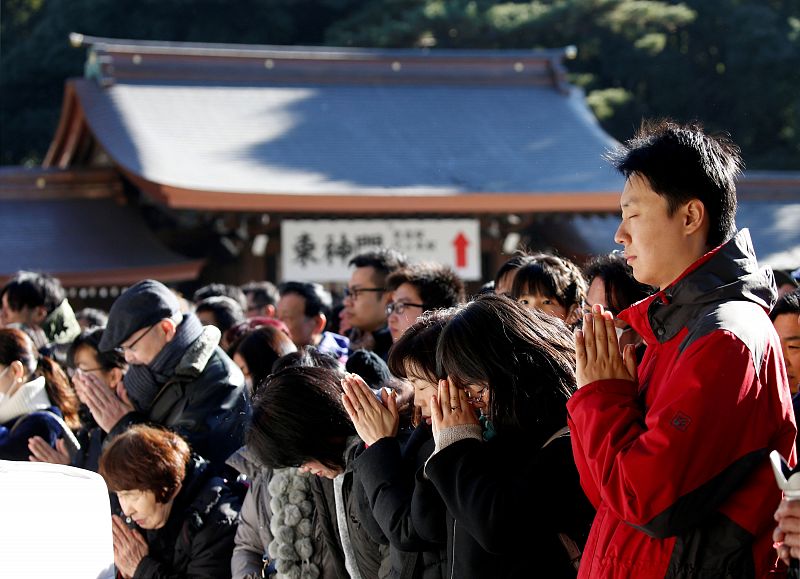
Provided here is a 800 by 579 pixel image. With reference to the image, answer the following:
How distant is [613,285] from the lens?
3369 mm

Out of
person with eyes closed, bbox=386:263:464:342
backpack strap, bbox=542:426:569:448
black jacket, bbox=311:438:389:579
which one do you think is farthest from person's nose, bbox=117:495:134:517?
backpack strap, bbox=542:426:569:448

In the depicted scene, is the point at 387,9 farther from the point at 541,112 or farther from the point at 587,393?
the point at 587,393

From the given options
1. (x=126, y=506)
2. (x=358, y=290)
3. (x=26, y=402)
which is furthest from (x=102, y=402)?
(x=358, y=290)

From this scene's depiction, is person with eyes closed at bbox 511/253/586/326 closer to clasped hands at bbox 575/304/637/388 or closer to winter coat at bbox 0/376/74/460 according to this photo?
clasped hands at bbox 575/304/637/388

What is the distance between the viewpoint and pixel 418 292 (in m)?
4.14

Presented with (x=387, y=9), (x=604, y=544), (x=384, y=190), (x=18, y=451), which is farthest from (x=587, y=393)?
(x=387, y=9)

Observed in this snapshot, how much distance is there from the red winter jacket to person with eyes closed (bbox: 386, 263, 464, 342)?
2.15m

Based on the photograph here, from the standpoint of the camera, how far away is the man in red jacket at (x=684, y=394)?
5.91 feet

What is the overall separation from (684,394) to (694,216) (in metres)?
0.37

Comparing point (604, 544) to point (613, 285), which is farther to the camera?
point (613, 285)

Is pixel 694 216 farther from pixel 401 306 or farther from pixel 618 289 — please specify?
pixel 401 306

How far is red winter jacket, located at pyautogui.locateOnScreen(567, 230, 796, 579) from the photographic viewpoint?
1796 millimetres

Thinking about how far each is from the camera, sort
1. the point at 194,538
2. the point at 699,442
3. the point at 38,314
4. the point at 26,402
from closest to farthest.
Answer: the point at 699,442 < the point at 194,538 < the point at 26,402 < the point at 38,314

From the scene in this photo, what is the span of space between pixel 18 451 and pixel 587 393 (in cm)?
280
